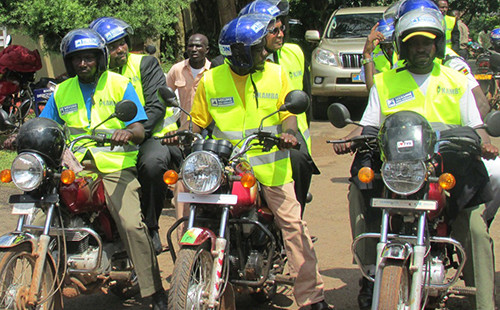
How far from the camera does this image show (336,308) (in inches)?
198

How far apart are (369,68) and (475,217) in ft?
10.9

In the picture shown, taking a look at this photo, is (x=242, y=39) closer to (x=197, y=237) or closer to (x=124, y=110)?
(x=124, y=110)

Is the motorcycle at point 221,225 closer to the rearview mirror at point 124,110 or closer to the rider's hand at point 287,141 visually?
the rider's hand at point 287,141

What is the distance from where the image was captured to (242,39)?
441 cm

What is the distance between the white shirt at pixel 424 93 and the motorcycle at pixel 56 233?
1452mm

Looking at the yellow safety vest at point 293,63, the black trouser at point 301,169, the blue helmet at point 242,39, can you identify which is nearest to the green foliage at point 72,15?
the yellow safety vest at point 293,63

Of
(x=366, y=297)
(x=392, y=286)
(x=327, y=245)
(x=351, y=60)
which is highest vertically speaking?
(x=351, y=60)

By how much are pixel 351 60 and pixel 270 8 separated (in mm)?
7446

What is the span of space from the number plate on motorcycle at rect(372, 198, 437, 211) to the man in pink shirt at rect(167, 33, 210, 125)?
4.83 m

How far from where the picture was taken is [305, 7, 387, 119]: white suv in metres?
12.9

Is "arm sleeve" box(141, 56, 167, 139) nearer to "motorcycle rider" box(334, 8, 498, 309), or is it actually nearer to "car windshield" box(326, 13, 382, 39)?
"motorcycle rider" box(334, 8, 498, 309)

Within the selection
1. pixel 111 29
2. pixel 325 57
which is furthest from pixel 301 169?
pixel 325 57

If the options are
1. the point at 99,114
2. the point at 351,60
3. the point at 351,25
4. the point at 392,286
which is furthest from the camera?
the point at 351,25

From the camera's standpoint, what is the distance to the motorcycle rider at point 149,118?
509 cm
